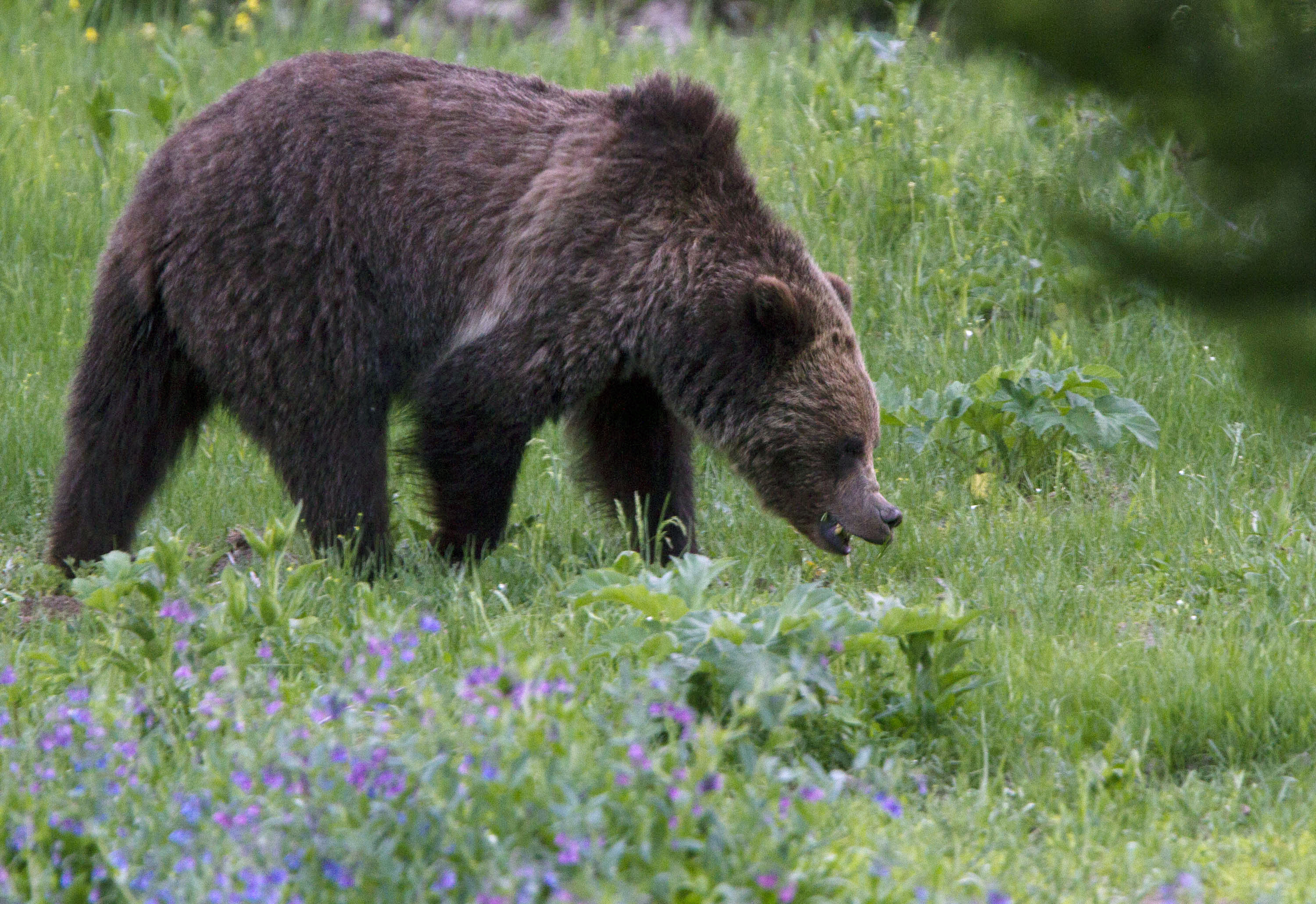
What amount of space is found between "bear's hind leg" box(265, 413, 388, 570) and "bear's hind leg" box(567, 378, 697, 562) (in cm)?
85

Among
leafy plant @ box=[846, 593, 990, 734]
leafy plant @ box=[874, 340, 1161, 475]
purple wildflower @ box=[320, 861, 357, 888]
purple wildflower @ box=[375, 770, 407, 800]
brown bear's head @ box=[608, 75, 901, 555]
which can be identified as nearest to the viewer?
purple wildflower @ box=[320, 861, 357, 888]

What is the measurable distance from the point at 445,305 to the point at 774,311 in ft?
3.86

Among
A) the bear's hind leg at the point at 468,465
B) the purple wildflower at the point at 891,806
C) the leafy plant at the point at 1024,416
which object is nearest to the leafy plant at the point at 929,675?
the purple wildflower at the point at 891,806

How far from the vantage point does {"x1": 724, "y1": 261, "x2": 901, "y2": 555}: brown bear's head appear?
5.39 metres

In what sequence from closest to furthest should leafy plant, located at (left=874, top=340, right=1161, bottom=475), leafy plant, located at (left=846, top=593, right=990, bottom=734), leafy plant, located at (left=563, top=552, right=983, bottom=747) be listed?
leafy plant, located at (left=563, top=552, right=983, bottom=747)
leafy plant, located at (left=846, top=593, right=990, bottom=734)
leafy plant, located at (left=874, top=340, right=1161, bottom=475)

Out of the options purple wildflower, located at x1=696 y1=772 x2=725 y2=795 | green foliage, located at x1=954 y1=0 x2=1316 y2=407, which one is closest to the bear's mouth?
purple wildflower, located at x1=696 y1=772 x2=725 y2=795

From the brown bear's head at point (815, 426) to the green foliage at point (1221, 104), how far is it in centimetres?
318

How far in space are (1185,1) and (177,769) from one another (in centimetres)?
243

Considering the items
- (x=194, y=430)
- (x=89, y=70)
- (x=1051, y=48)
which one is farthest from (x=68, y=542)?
(x=89, y=70)

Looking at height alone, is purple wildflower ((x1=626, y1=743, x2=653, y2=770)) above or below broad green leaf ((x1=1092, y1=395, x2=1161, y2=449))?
above

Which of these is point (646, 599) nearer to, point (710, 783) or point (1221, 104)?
point (710, 783)

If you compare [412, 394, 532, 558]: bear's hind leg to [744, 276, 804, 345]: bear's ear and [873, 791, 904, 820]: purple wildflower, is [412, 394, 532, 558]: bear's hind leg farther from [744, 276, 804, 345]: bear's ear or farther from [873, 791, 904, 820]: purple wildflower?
[873, 791, 904, 820]: purple wildflower

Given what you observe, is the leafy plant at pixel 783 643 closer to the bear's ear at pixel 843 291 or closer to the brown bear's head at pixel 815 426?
the brown bear's head at pixel 815 426

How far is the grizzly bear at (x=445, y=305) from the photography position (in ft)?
17.0
